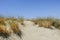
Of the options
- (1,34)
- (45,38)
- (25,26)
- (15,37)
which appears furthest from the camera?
(25,26)

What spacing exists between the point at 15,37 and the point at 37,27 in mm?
3537

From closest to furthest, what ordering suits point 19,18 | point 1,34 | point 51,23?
point 1,34 < point 19,18 < point 51,23

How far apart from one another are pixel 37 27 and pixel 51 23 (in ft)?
6.98

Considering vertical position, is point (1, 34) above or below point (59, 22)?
above

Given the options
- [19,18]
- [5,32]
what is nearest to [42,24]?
[19,18]

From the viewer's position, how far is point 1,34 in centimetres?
1023

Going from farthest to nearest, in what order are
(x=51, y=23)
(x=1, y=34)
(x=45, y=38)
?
(x=51, y=23) → (x=45, y=38) → (x=1, y=34)

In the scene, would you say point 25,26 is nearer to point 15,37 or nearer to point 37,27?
point 37,27

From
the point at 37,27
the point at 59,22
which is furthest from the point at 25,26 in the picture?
the point at 59,22

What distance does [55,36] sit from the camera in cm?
1327

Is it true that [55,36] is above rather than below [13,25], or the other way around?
below

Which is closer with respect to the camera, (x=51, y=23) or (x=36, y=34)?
(x=36, y=34)

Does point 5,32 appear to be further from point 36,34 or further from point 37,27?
point 37,27

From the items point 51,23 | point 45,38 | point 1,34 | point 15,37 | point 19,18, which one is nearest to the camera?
point 1,34
